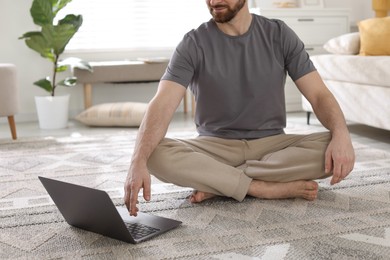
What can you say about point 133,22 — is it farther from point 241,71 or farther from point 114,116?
point 241,71

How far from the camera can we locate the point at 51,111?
383 centimetres

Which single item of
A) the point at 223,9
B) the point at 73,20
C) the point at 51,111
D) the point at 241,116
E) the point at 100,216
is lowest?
the point at 51,111

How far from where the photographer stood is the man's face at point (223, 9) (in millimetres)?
1809

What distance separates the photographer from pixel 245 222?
1.57m

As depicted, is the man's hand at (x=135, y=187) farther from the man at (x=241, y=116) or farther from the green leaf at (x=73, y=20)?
the green leaf at (x=73, y=20)

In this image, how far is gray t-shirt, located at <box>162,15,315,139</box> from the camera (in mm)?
1845

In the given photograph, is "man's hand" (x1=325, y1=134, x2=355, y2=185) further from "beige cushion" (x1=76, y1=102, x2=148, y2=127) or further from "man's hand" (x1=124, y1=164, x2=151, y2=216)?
"beige cushion" (x1=76, y1=102, x2=148, y2=127)

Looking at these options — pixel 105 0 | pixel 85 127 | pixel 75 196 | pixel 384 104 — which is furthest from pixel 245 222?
pixel 105 0

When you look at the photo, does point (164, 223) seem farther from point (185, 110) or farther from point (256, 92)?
point (185, 110)

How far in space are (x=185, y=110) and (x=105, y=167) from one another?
7.03 ft

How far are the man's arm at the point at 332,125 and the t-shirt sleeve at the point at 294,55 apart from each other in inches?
0.9

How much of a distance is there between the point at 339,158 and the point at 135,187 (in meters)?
0.63

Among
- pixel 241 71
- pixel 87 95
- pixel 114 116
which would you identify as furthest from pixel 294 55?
pixel 87 95

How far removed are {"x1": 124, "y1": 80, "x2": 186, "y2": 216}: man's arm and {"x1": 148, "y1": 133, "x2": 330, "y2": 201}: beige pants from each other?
0.07 metres
